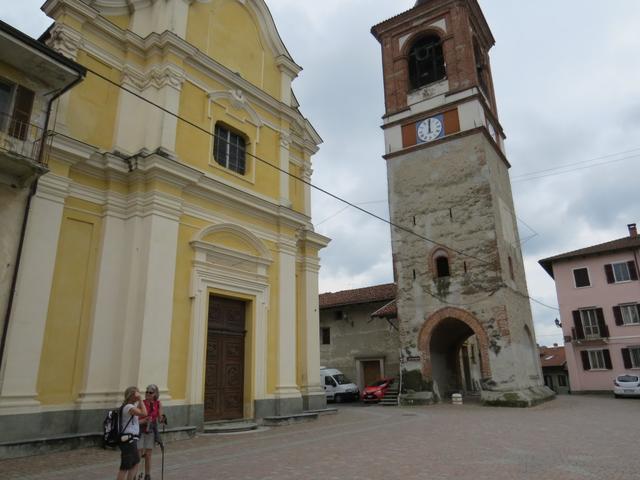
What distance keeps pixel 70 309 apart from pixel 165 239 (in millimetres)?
2416

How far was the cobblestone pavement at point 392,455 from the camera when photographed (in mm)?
6270

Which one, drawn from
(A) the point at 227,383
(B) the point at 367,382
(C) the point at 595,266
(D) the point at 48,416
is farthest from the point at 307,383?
(C) the point at 595,266

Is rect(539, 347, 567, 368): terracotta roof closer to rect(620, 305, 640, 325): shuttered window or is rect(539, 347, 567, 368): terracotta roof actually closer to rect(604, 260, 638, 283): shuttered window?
rect(620, 305, 640, 325): shuttered window

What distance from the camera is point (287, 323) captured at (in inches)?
533

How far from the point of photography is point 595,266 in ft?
92.5

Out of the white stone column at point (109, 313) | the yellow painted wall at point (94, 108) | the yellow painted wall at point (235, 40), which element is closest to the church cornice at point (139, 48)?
the yellow painted wall at point (94, 108)

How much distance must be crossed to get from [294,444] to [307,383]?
18.7ft

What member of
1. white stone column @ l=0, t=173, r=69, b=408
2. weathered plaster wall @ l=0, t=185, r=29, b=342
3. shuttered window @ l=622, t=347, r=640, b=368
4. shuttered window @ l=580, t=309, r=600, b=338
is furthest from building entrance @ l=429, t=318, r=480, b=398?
weathered plaster wall @ l=0, t=185, r=29, b=342

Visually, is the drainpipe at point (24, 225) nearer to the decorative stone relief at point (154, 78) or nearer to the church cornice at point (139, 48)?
the church cornice at point (139, 48)

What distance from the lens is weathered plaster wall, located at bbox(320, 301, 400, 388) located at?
25781 millimetres

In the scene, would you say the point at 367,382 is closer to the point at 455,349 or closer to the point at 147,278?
the point at 455,349

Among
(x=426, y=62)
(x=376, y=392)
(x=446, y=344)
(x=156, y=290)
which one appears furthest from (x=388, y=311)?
(x=156, y=290)

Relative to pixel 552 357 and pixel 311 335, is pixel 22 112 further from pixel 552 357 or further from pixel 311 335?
pixel 552 357

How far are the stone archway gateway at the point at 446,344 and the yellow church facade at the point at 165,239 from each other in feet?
23.1
